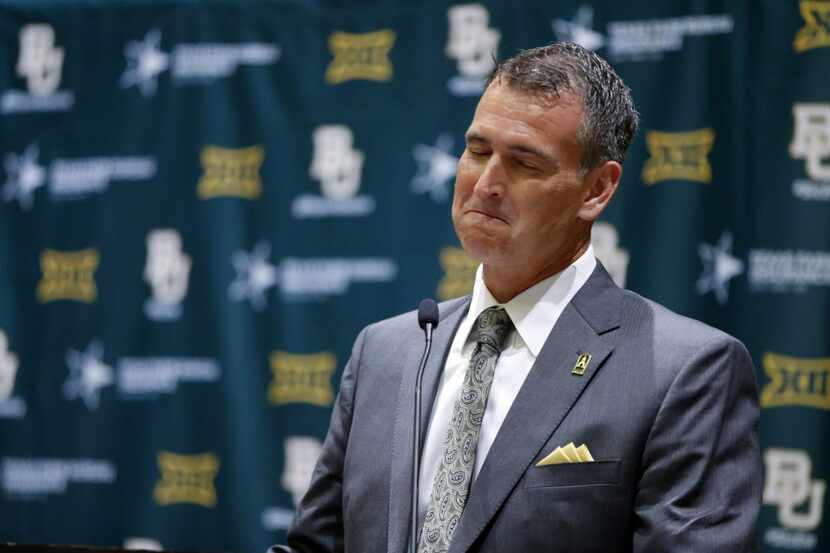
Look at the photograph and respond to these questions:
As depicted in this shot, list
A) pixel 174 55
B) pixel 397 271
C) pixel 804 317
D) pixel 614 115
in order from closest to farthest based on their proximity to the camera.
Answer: pixel 614 115, pixel 804 317, pixel 397 271, pixel 174 55

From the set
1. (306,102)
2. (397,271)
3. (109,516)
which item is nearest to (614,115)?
(397,271)

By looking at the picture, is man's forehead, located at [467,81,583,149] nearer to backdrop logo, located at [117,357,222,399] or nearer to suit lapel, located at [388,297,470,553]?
suit lapel, located at [388,297,470,553]

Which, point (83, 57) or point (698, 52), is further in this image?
point (83, 57)

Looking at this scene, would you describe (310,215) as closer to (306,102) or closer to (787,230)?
(306,102)

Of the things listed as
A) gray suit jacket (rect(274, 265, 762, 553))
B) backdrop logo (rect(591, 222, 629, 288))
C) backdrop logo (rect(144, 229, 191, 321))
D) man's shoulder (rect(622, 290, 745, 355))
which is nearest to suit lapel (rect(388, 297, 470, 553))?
gray suit jacket (rect(274, 265, 762, 553))

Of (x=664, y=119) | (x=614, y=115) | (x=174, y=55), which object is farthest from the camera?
(x=174, y=55)

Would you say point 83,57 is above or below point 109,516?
above

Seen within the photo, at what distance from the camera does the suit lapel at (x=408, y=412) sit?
5.57ft

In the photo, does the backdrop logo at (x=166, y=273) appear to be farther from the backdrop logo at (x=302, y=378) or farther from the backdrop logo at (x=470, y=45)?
the backdrop logo at (x=470, y=45)

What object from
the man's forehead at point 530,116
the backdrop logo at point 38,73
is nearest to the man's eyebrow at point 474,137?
the man's forehead at point 530,116

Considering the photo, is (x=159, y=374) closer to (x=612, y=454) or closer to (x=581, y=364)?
(x=581, y=364)

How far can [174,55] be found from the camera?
411 centimetres

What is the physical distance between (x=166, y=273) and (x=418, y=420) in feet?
8.33

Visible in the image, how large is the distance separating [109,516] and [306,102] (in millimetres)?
1856
